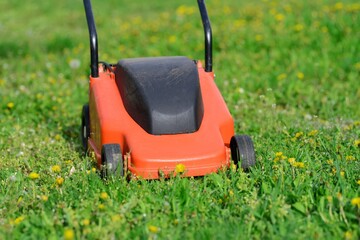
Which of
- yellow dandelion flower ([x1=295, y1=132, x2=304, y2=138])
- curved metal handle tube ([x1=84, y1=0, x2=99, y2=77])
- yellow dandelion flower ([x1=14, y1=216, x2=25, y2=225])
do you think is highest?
curved metal handle tube ([x1=84, y1=0, x2=99, y2=77])

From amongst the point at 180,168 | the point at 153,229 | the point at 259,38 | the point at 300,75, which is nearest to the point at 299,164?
the point at 180,168

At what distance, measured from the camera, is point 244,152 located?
392 cm

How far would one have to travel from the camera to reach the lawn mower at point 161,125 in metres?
3.81

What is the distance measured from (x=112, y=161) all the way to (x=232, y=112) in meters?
2.09

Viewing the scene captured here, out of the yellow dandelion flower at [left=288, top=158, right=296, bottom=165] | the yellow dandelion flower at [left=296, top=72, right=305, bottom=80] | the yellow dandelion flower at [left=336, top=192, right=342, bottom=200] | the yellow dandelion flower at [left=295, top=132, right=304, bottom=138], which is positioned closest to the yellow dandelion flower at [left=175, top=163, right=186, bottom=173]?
the yellow dandelion flower at [left=288, top=158, right=296, bottom=165]

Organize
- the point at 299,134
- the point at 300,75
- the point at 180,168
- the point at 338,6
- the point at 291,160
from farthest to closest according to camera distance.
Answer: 1. the point at 338,6
2. the point at 300,75
3. the point at 299,134
4. the point at 291,160
5. the point at 180,168

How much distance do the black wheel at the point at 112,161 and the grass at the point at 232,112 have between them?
8 cm

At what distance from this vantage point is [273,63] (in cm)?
691

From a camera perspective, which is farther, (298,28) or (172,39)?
(172,39)

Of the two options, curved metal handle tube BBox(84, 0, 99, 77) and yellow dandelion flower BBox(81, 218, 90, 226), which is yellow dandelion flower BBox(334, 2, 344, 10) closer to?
curved metal handle tube BBox(84, 0, 99, 77)

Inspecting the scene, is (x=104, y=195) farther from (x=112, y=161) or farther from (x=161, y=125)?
(x=161, y=125)

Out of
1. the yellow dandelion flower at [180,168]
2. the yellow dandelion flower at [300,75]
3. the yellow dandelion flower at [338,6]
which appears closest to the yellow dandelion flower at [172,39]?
the yellow dandelion flower at [300,75]

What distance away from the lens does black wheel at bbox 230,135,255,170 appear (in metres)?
3.92

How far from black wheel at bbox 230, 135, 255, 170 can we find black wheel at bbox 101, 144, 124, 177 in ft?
2.06
